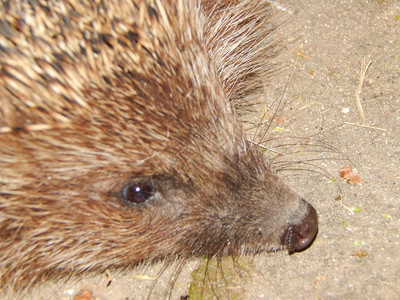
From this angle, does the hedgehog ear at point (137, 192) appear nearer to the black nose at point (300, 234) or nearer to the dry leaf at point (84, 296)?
the black nose at point (300, 234)

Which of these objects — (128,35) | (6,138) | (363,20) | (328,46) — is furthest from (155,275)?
(363,20)

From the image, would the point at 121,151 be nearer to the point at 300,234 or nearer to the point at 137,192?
the point at 137,192

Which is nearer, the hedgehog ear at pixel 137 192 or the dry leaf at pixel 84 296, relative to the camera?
the hedgehog ear at pixel 137 192

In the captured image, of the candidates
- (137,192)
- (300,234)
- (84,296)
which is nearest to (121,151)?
(137,192)

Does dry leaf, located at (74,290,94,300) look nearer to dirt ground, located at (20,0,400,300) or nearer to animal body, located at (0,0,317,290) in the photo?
dirt ground, located at (20,0,400,300)

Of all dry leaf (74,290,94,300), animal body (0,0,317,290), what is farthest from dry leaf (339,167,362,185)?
dry leaf (74,290,94,300)

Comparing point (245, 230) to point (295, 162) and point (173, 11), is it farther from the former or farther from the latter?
point (173, 11)

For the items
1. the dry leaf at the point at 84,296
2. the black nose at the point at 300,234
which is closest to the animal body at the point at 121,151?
the black nose at the point at 300,234
